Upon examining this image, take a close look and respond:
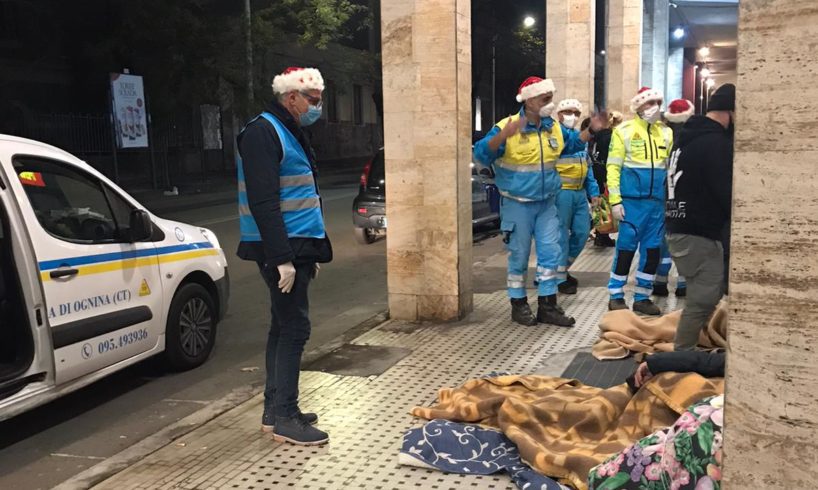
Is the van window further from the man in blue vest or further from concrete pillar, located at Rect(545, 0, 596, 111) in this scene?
concrete pillar, located at Rect(545, 0, 596, 111)

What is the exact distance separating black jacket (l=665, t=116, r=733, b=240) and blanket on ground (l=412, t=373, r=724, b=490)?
1.33 metres

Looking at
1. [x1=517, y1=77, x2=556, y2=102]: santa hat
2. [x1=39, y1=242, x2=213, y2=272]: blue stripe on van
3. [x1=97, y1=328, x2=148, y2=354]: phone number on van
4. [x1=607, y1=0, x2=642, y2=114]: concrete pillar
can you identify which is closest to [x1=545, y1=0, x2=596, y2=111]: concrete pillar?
[x1=607, y1=0, x2=642, y2=114]: concrete pillar

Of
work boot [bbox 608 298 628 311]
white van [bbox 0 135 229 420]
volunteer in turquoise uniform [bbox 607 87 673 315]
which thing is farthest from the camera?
work boot [bbox 608 298 628 311]

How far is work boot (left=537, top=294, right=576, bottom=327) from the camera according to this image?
7020mm

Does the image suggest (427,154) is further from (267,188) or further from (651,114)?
(267,188)

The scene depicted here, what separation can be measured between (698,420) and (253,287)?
287 inches

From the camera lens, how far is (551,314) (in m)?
7.06

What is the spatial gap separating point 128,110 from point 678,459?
23279mm

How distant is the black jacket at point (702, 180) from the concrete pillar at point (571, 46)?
8.89m

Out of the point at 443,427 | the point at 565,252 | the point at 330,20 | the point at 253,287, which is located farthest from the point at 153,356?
the point at 330,20

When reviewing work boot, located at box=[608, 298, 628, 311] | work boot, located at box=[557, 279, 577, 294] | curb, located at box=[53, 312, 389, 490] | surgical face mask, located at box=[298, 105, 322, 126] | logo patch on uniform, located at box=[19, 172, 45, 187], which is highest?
surgical face mask, located at box=[298, 105, 322, 126]

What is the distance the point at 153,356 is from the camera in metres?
6.13

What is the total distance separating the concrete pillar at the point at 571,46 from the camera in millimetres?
13727

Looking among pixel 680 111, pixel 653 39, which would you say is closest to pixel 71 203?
pixel 680 111
